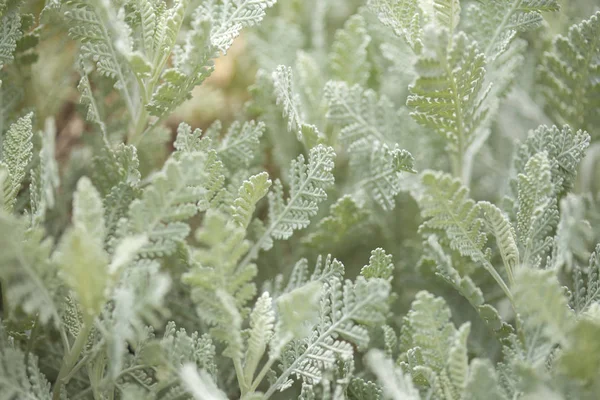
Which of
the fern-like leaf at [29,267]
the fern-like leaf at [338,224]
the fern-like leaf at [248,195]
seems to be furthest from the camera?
the fern-like leaf at [338,224]

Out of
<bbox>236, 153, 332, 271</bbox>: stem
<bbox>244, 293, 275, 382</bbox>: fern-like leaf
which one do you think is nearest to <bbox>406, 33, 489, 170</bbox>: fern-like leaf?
<bbox>236, 153, 332, 271</bbox>: stem

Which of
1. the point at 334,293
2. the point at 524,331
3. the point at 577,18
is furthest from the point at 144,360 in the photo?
the point at 577,18

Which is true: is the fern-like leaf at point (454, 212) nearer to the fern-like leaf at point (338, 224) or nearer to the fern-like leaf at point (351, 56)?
the fern-like leaf at point (338, 224)

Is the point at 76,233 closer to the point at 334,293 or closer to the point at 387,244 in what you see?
the point at 334,293

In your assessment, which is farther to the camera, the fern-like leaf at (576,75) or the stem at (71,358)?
the fern-like leaf at (576,75)

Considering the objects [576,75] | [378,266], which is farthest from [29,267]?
[576,75]

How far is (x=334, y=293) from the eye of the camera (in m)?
0.46

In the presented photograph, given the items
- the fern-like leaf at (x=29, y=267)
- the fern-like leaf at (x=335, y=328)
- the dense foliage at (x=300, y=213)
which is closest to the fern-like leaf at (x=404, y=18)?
the dense foliage at (x=300, y=213)

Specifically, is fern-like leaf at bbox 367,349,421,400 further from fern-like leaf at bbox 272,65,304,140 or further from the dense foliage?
fern-like leaf at bbox 272,65,304,140

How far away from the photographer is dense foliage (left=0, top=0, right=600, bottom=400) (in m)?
0.39

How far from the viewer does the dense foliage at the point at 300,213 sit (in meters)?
0.39

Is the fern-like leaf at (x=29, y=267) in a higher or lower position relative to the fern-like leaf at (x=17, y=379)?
higher

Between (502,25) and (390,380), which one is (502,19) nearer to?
(502,25)

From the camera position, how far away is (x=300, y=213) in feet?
1.68
